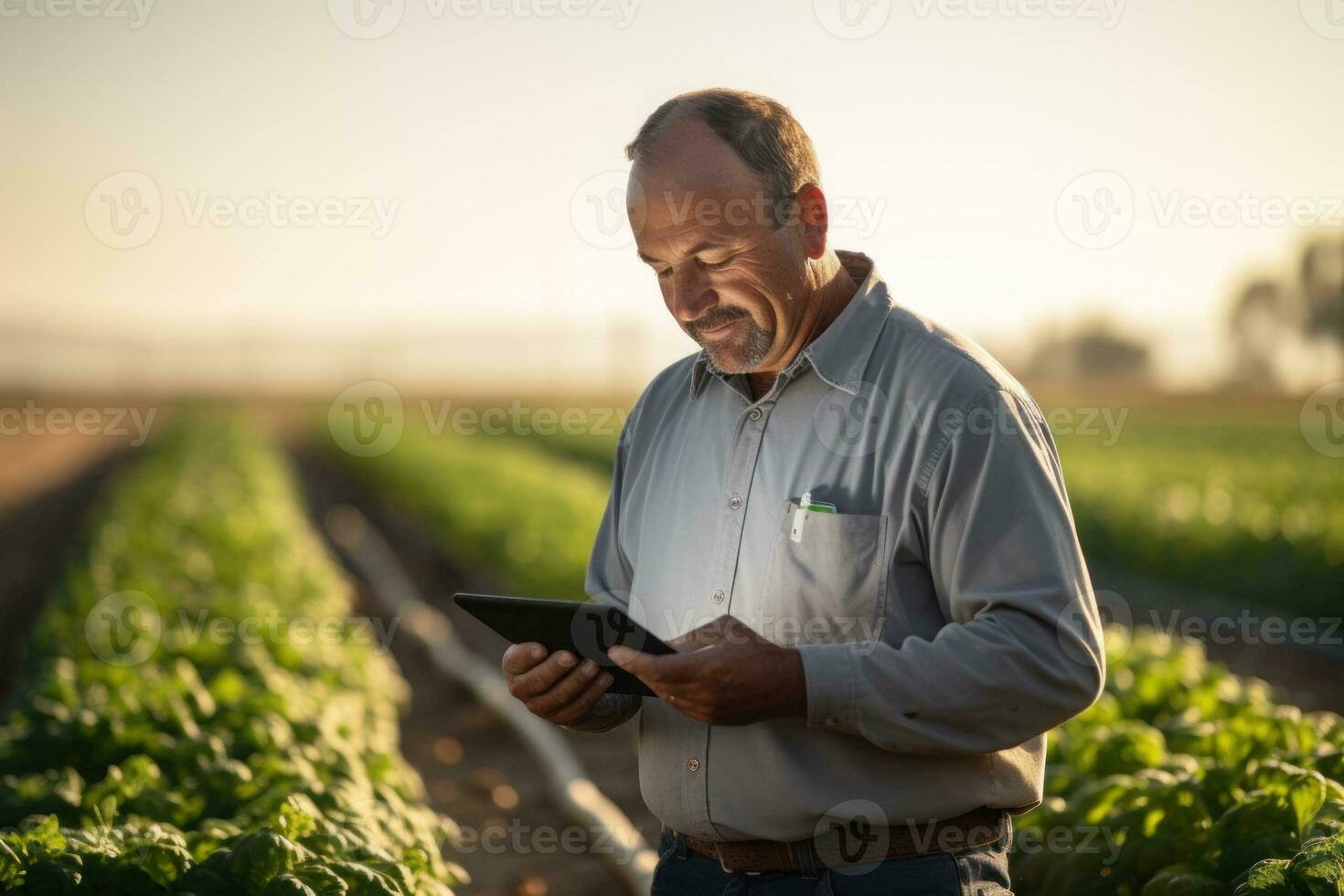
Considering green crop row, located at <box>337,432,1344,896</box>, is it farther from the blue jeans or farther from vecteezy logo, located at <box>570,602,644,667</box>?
vecteezy logo, located at <box>570,602,644,667</box>

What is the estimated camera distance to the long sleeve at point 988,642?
6.15 ft

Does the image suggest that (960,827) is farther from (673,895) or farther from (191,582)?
(191,582)

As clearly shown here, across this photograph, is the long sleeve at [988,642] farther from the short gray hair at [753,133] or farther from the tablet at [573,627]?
the short gray hair at [753,133]

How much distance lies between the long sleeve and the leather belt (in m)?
0.21

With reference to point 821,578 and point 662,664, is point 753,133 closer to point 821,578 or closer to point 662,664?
point 821,578

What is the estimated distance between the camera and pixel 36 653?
19.5ft

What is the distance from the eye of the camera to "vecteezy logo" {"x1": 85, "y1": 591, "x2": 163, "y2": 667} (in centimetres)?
536


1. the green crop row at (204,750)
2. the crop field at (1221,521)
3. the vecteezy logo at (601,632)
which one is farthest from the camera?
the crop field at (1221,521)

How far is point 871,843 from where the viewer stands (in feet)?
6.76

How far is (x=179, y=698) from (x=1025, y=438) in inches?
130

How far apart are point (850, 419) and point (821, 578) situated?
0.96ft

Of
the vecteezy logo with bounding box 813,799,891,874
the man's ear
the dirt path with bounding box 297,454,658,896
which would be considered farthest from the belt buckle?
the dirt path with bounding box 297,454,658,896

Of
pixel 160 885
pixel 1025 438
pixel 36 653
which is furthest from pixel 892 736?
pixel 36 653

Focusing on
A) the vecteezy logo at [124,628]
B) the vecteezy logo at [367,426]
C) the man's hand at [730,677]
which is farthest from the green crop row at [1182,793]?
the vecteezy logo at [367,426]
